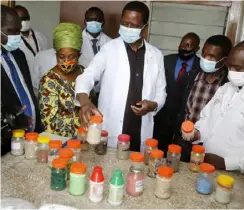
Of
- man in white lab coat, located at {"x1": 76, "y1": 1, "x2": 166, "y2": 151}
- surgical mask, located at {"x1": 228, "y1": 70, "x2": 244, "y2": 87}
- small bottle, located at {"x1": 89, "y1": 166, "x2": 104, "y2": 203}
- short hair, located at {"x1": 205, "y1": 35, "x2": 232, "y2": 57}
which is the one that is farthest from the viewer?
short hair, located at {"x1": 205, "y1": 35, "x2": 232, "y2": 57}

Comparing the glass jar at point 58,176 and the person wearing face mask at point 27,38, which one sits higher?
the person wearing face mask at point 27,38

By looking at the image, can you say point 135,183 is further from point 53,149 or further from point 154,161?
point 53,149

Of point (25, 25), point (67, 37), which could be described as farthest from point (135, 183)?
point (25, 25)

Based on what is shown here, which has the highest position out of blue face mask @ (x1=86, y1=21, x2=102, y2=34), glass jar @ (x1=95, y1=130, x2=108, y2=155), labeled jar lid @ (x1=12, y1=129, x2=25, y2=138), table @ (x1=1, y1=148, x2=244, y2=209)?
blue face mask @ (x1=86, y1=21, x2=102, y2=34)

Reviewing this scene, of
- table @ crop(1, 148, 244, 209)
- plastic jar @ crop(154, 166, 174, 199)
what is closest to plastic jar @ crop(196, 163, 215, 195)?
table @ crop(1, 148, 244, 209)

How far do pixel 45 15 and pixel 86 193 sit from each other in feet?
11.1

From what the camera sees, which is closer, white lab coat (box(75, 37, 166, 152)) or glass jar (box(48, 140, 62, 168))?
glass jar (box(48, 140, 62, 168))

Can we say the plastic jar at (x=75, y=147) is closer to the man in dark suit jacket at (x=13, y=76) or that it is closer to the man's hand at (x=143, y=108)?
the man in dark suit jacket at (x=13, y=76)

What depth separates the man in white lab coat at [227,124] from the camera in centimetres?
154

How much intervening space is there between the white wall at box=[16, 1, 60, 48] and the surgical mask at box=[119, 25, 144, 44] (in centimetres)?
228

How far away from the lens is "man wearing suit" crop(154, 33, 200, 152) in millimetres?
2742

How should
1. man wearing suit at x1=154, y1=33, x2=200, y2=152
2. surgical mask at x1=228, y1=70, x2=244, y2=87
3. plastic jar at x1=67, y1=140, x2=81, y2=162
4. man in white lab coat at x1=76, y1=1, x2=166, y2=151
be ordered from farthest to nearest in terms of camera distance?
man wearing suit at x1=154, y1=33, x2=200, y2=152
man in white lab coat at x1=76, y1=1, x2=166, y2=151
surgical mask at x1=228, y1=70, x2=244, y2=87
plastic jar at x1=67, y1=140, x2=81, y2=162

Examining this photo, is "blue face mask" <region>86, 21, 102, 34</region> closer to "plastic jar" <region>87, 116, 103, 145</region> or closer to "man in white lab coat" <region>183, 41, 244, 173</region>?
"man in white lab coat" <region>183, 41, 244, 173</region>

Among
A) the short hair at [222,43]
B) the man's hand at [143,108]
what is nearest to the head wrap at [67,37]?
the man's hand at [143,108]
